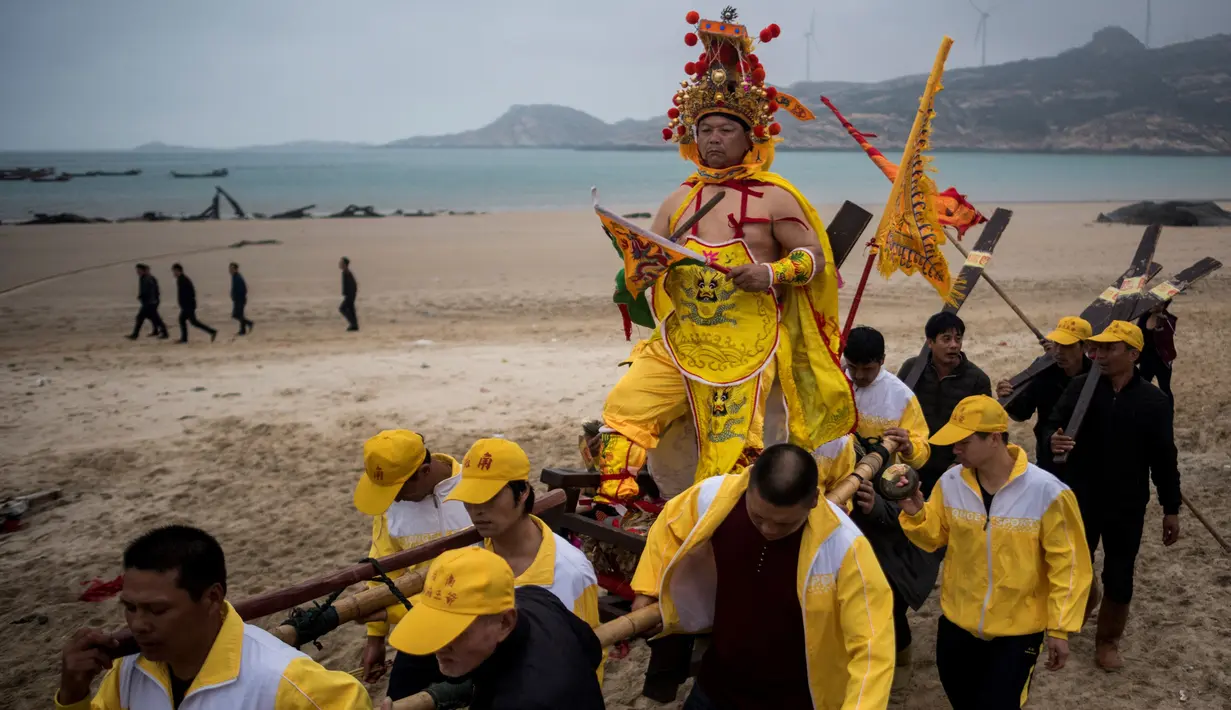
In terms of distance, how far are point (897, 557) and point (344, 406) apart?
8658 millimetres

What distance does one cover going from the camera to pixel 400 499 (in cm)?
462

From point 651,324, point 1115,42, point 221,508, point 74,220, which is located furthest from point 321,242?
point 1115,42

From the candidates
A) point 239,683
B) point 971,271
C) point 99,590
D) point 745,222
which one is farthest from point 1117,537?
point 99,590

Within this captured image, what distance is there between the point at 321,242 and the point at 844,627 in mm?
33583

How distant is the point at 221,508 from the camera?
8922mm

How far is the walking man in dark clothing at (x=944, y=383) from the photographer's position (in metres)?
6.50

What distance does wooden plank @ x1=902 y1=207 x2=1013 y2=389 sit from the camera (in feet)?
20.8

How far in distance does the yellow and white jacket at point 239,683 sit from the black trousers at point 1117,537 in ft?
15.4

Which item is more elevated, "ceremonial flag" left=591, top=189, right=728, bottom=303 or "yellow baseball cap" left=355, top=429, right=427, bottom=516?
"ceremonial flag" left=591, top=189, right=728, bottom=303

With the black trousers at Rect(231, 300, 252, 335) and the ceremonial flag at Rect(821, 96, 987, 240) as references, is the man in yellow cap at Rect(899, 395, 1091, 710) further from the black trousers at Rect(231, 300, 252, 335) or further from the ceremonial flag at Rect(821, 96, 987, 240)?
the black trousers at Rect(231, 300, 252, 335)

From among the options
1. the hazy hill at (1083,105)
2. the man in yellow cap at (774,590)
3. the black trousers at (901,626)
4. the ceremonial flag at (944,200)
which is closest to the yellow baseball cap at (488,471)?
the man in yellow cap at (774,590)

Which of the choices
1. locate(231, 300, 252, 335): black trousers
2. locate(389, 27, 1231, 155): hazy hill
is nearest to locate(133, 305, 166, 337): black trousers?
locate(231, 300, 252, 335): black trousers

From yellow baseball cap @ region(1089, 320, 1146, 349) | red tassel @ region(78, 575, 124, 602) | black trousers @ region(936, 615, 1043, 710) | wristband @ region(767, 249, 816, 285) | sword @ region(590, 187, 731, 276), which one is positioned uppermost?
sword @ region(590, 187, 731, 276)

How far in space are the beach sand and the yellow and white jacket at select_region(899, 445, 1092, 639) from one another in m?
1.41
